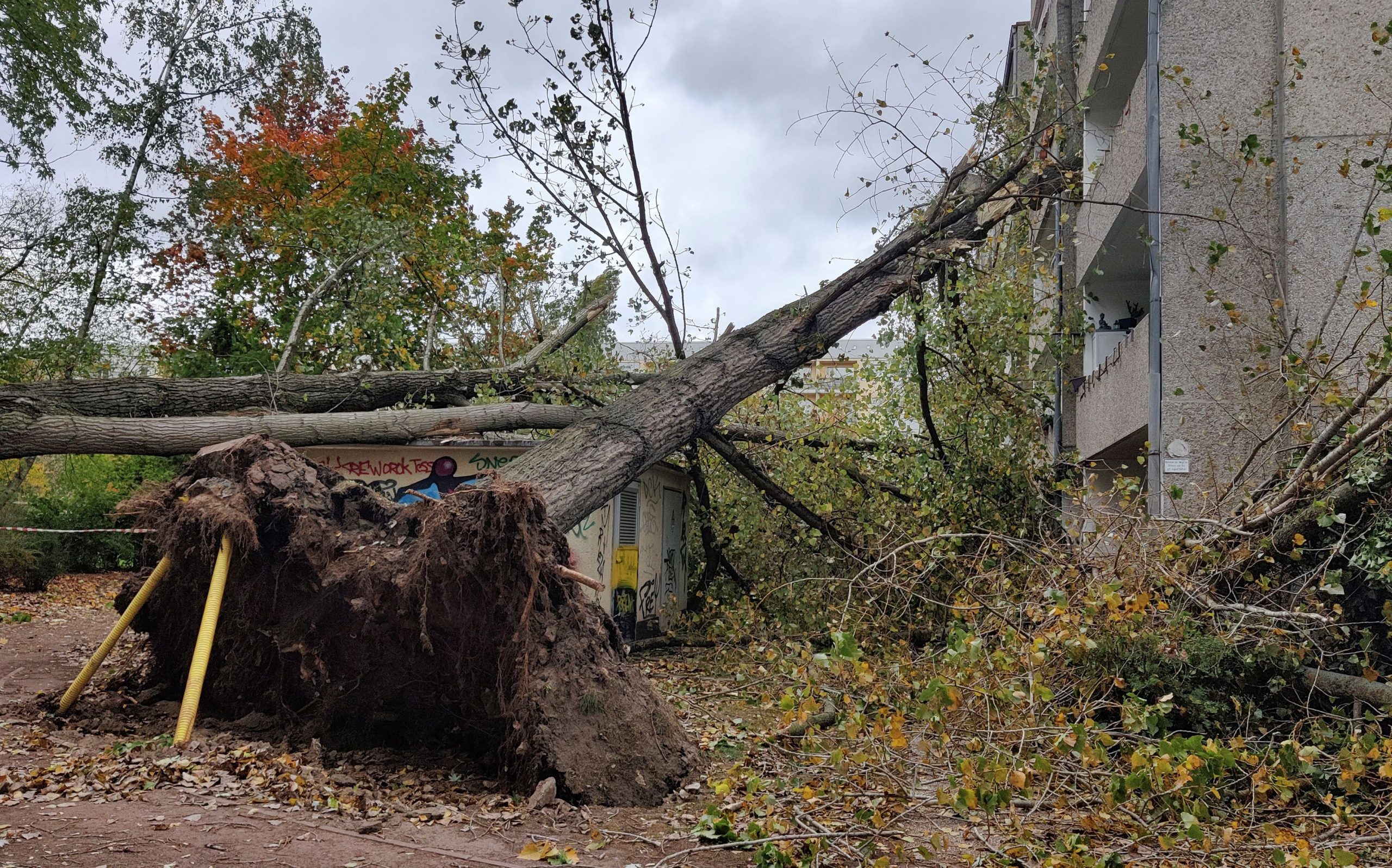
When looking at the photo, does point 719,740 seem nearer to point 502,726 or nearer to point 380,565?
point 502,726

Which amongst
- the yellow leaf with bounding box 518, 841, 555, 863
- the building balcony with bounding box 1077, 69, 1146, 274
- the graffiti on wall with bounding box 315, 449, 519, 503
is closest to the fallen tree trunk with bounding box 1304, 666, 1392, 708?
the yellow leaf with bounding box 518, 841, 555, 863

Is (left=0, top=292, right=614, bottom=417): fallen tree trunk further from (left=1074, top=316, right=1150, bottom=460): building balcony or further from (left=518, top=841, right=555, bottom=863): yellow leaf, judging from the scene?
(left=518, top=841, right=555, bottom=863): yellow leaf

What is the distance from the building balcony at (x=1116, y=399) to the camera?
9516mm

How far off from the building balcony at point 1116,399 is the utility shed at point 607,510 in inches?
194

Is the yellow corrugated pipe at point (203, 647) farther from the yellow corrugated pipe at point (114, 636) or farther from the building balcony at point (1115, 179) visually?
the building balcony at point (1115, 179)

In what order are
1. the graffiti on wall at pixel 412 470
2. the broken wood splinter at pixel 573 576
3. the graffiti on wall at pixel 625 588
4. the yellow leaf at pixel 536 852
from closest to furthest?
the yellow leaf at pixel 536 852 < the broken wood splinter at pixel 573 576 < the graffiti on wall at pixel 625 588 < the graffiti on wall at pixel 412 470

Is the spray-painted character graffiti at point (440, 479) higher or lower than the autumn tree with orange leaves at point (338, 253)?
lower

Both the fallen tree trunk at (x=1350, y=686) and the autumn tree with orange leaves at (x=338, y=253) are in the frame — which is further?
the autumn tree with orange leaves at (x=338, y=253)

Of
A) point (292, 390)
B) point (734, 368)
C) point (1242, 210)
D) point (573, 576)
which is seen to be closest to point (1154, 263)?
point (1242, 210)

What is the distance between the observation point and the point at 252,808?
4375mm

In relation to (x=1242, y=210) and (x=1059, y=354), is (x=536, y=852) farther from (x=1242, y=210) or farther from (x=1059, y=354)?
(x=1242, y=210)

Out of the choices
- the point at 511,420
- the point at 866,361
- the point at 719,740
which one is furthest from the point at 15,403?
the point at 866,361

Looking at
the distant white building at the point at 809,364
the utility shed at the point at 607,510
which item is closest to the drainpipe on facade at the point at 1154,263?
the distant white building at the point at 809,364

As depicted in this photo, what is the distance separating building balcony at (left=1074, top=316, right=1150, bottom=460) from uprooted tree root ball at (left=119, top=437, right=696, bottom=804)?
5650mm
